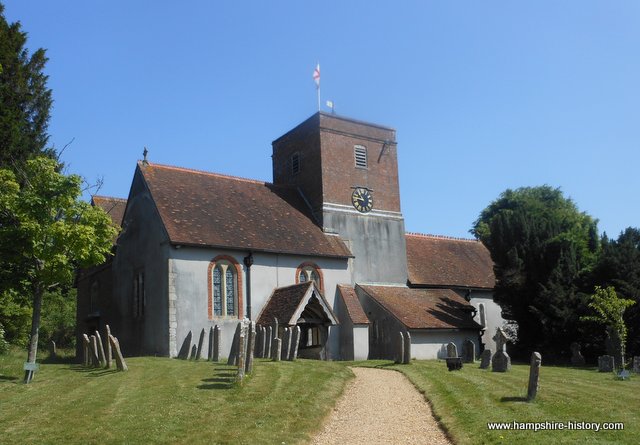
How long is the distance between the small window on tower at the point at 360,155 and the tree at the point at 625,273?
13.8 meters

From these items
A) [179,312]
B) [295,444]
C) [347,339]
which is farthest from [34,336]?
[347,339]

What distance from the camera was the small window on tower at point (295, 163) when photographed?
1477 inches

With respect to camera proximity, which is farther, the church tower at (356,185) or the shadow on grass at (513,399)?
the church tower at (356,185)

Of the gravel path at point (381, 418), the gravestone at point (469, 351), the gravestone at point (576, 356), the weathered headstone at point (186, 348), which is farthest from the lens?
the gravestone at point (576, 356)

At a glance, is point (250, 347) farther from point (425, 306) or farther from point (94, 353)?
point (425, 306)

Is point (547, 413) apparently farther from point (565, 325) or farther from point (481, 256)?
point (481, 256)

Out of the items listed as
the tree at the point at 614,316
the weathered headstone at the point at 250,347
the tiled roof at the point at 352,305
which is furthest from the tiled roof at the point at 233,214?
the tree at the point at 614,316

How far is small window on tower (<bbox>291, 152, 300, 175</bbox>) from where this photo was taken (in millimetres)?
37519

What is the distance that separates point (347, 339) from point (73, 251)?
47.8ft

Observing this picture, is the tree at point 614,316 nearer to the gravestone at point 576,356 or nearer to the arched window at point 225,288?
the gravestone at point 576,356

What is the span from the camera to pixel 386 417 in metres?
15.8

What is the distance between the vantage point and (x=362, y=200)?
36000mm

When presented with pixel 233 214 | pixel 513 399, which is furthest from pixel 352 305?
pixel 513 399

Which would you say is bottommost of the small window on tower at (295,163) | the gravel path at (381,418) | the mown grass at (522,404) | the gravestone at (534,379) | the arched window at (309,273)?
the gravel path at (381,418)
